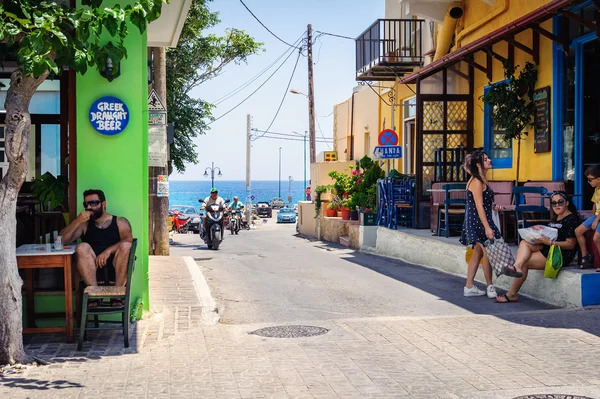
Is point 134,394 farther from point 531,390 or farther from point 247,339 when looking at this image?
point 531,390

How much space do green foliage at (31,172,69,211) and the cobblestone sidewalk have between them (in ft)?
5.30

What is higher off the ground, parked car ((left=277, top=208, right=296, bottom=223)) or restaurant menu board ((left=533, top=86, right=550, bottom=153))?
restaurant menu board ((left=533, top=86, right=550, bottom=153))

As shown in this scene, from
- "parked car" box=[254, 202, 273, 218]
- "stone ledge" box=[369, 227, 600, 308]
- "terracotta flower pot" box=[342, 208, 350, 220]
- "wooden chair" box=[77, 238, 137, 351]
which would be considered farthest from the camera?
"parked car" box=[254, 202, 273, 218]

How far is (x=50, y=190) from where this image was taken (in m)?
8.81

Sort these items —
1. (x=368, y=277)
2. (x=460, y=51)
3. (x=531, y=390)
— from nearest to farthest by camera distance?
(x=531, y=390) < (x=368, y=277) < (x=460, y=51)

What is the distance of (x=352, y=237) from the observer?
74.8 ft

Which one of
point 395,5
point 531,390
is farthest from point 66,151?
point 395,5

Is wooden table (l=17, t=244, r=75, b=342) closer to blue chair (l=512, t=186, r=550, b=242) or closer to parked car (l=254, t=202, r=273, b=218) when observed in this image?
blue chair (l=512, t=186, r=550, b=242)

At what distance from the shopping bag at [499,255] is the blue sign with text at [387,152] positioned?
445 inches

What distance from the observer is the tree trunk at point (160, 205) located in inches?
671

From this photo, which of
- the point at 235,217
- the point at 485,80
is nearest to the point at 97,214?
the point at 485,80

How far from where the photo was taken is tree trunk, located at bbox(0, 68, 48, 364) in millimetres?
6906

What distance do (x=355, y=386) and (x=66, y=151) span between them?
452cm

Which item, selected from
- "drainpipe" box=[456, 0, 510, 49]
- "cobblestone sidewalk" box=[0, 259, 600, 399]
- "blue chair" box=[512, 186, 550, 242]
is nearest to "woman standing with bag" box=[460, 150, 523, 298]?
"blue chair" box=[512, 186, 550, 242]
